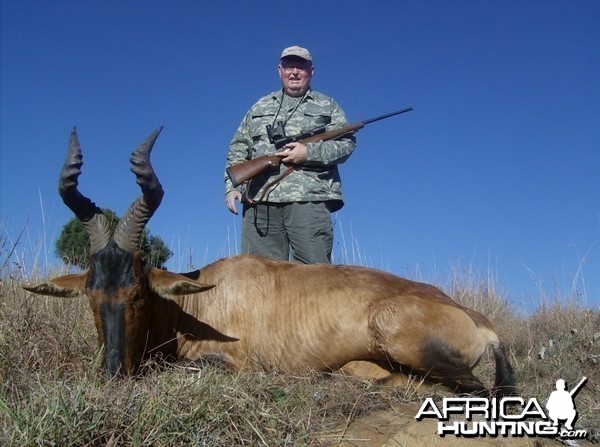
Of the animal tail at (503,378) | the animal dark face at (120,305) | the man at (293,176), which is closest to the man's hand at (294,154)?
the man at (293,176)

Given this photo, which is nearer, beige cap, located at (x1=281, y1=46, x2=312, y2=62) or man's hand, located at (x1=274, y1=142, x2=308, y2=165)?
man's hand, located at (x1=274, y1=142, x2=308, y2=165)

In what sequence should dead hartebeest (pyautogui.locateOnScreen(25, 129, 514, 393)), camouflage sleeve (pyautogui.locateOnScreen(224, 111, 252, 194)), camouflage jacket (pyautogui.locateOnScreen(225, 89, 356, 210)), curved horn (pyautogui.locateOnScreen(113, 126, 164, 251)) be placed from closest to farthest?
dead hartebeest (pyautogui.locateOnScreen(25, 129, 514, 393)), curved horn (pyautogui.locateOnScreen(113, 126, 164, 251)), camouflage jacket (pyautogui.locateOnScreen(225, 89, 356, 210)), camouflage sleeve (pyautogui.locateOnScreen(224, 111, 252, 194))

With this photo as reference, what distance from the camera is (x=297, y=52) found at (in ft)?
23.3

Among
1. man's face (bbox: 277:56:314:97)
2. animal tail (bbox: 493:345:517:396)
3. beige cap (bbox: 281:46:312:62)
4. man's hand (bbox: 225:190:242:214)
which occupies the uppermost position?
beige cap (bbox: 281:46:312:62)

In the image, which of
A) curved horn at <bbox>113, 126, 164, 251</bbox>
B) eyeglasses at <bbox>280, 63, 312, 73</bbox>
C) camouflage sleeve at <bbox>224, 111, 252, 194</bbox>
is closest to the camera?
curved horn at <bbox>113, 126, 164, 251</bbox>

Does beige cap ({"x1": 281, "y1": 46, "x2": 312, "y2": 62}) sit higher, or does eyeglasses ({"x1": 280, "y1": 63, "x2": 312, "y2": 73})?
beige cap ({"x1": 281, "y1": 46, "x2": 312, "y2": 62})

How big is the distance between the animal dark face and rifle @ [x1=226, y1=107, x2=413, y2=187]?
1.90m

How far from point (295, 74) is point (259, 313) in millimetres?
2864

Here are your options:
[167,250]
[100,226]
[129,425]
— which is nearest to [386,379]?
[129,425]

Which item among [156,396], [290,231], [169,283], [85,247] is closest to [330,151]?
[290,231]

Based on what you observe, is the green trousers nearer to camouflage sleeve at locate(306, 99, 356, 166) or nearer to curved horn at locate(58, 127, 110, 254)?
camouflage sleeve at locate(306, 99, 356, 166)

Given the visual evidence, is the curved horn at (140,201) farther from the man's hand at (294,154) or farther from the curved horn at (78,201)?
the man's hand at (294,154)

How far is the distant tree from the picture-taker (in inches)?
349

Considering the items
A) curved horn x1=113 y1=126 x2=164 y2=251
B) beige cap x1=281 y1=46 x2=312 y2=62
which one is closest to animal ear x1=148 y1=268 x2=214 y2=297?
curved horn x1=113 y1=126 x2=164 y2=251
